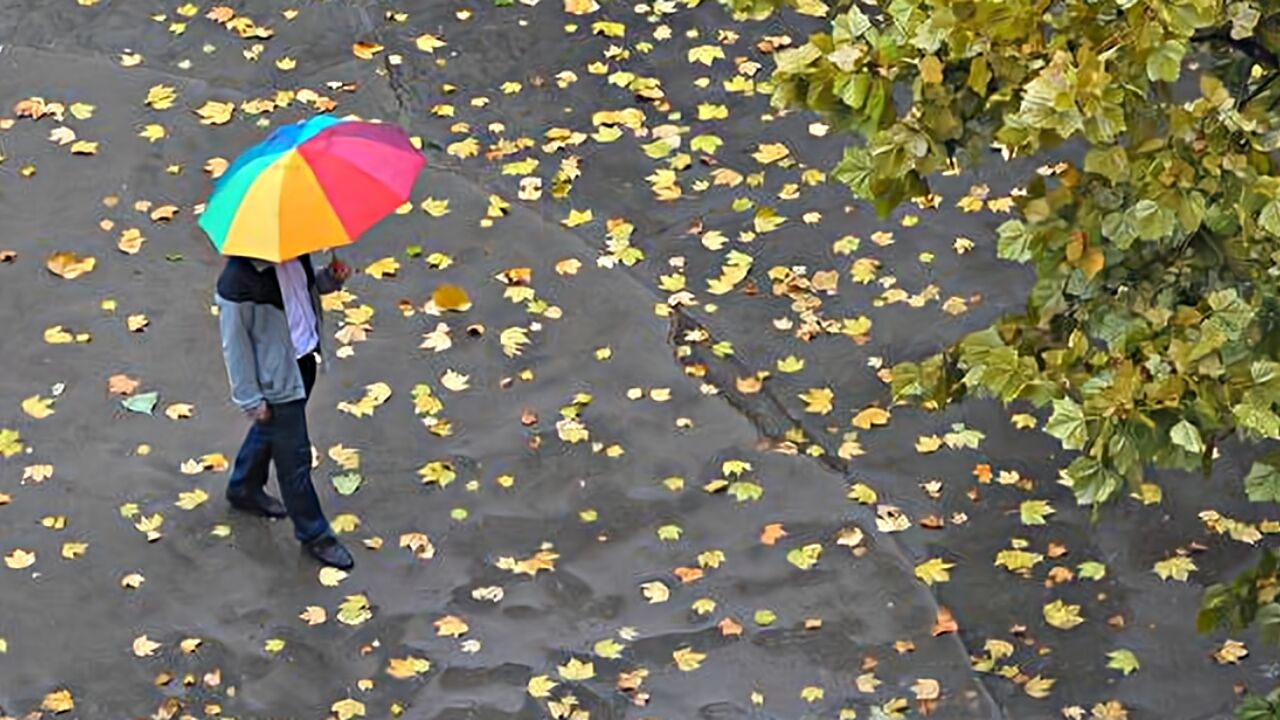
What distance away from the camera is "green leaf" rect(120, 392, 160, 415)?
859 cm

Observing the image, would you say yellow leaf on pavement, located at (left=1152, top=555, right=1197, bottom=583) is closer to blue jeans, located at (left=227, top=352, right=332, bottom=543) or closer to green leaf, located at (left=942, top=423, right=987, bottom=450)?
green leaf, located at (left=942, top=423, right=987, bottom=450)

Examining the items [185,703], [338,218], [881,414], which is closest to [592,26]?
[881,414]

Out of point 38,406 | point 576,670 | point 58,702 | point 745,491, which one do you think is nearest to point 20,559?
point 58,702

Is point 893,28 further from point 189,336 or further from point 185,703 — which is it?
point 189,336

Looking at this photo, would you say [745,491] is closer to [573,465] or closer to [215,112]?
[573,465]

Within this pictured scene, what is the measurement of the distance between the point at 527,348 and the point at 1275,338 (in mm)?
4866

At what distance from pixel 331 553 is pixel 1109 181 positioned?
13.8 feet

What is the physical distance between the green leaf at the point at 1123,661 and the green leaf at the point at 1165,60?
12.1 ft

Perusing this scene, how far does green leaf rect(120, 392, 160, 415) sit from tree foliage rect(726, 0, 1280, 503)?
4.59 meters

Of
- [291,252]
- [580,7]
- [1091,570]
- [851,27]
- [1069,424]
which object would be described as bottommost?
[1091,570]

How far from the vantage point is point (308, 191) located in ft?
22.7

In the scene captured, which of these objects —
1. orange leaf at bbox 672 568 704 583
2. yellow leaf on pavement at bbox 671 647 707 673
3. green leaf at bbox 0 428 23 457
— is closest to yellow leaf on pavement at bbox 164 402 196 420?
green leaf at bbox 0 428 23 457

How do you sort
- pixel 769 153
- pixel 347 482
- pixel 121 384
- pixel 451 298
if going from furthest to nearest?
pixel 769 153 < pixel 451 298 < pixel 121 384 < pixel 347 482

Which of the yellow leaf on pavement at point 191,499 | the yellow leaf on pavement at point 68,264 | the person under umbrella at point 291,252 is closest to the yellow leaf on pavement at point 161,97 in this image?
the yellow leaf on pavement at point 68,264
